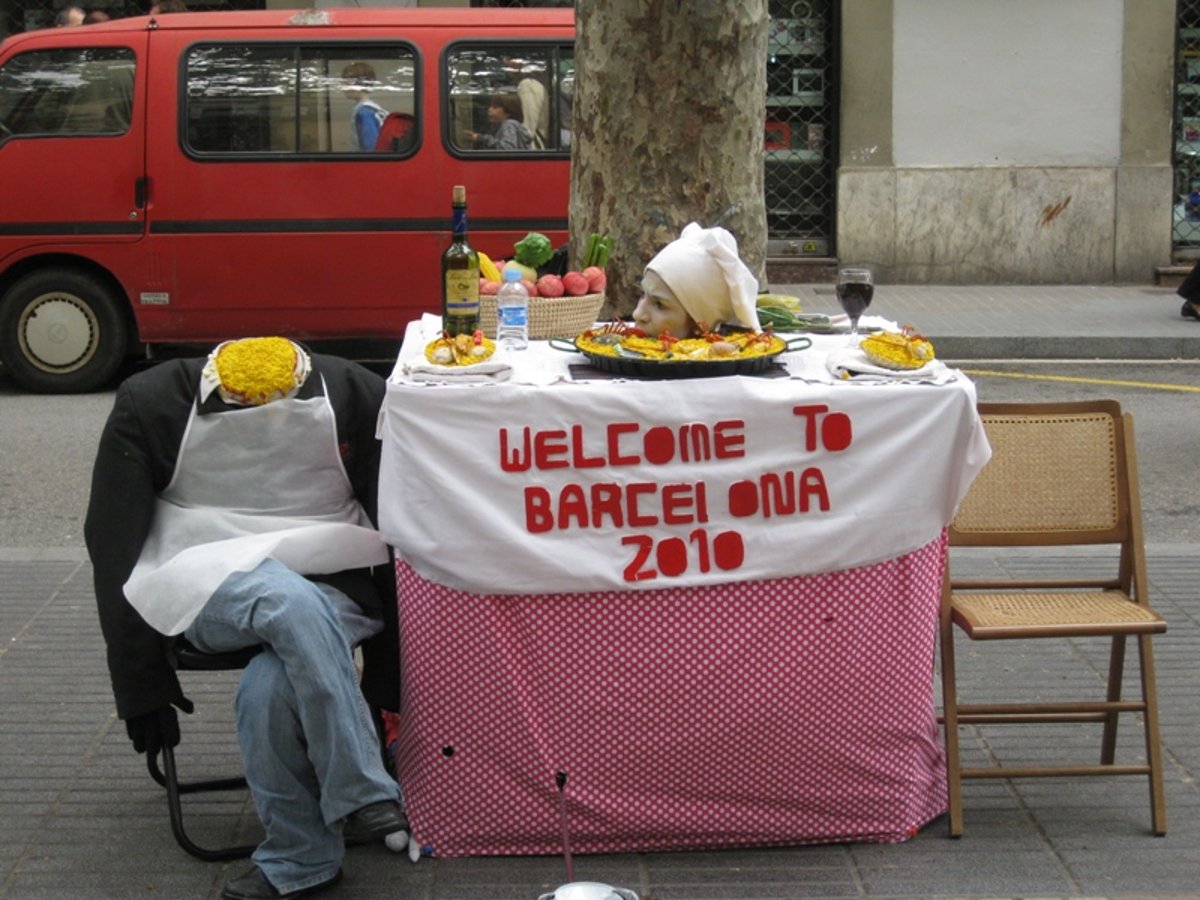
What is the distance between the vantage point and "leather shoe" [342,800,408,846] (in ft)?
12.1

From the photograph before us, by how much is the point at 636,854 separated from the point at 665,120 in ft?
9.42

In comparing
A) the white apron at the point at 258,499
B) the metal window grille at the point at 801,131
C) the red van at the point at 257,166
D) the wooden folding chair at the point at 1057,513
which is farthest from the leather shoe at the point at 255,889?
the metal window grille at the point at 801,131

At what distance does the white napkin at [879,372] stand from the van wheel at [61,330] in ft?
25.1

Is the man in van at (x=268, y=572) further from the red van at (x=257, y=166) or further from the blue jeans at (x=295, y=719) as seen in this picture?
the red van at (x=257, y=166)

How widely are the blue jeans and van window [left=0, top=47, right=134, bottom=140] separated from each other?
7618 mm

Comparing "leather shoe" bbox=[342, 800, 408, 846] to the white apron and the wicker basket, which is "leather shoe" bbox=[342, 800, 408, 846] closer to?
the white apron

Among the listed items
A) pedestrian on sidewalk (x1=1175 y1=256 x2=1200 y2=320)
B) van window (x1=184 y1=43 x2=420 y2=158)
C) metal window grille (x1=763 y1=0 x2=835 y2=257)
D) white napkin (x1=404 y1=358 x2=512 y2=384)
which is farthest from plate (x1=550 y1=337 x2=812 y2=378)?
metal window grille (x1=763 y1=0 x2=835 y2=257)

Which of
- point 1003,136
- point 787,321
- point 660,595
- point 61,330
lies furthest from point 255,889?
point 1003,136

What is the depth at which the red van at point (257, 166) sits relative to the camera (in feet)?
35.0

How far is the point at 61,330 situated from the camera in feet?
35.6

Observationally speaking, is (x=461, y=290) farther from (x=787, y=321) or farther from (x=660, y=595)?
(x=787, y=321)

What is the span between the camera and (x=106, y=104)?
1068cm

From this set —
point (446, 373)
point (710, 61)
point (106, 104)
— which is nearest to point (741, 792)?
point (446, 373)

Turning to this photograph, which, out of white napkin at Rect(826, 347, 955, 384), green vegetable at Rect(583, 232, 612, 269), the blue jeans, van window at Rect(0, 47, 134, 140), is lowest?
the blue jeans
